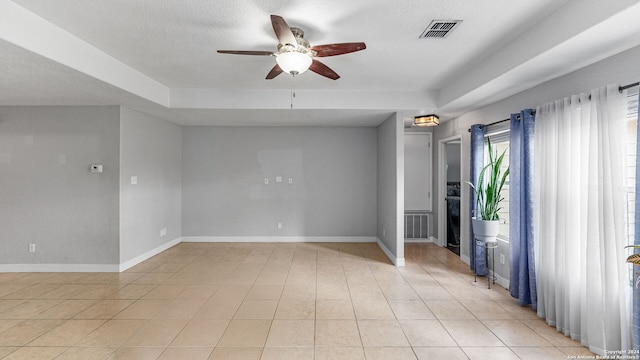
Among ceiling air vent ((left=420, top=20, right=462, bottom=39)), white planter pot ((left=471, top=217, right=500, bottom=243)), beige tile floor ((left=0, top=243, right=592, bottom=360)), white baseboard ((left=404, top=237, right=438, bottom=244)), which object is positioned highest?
ceiling air vent ((left=420, top=20, right=462, bottom=39))

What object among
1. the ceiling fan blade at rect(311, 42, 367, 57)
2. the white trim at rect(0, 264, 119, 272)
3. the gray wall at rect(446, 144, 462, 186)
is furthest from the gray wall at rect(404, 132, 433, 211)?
the white trim at rect(0, 264, 119, 272)

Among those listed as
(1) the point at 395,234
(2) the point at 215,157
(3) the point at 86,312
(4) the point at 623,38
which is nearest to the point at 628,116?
(4) the point at 623,38

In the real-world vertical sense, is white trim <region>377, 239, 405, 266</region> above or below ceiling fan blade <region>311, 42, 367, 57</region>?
below

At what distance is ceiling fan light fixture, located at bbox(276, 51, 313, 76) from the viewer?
2.30 metres

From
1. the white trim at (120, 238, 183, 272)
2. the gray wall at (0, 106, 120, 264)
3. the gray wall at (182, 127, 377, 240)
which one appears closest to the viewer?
the gray wall at (0, 106, 120, 264)

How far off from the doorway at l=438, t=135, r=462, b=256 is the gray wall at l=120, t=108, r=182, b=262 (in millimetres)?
5204

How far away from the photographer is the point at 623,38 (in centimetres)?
203

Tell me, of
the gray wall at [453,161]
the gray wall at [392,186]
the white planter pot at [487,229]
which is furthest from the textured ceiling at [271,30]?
the gray wall at [453,161]

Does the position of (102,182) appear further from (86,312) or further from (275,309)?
(275,309)

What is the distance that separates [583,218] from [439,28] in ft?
6.70

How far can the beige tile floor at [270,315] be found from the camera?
7.72 ft

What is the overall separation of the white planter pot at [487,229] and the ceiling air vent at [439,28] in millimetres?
2198

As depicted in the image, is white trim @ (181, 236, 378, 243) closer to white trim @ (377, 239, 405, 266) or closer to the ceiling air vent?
white trim @ (377, 239, 405, 266)

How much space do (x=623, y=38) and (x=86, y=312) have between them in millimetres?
5189
